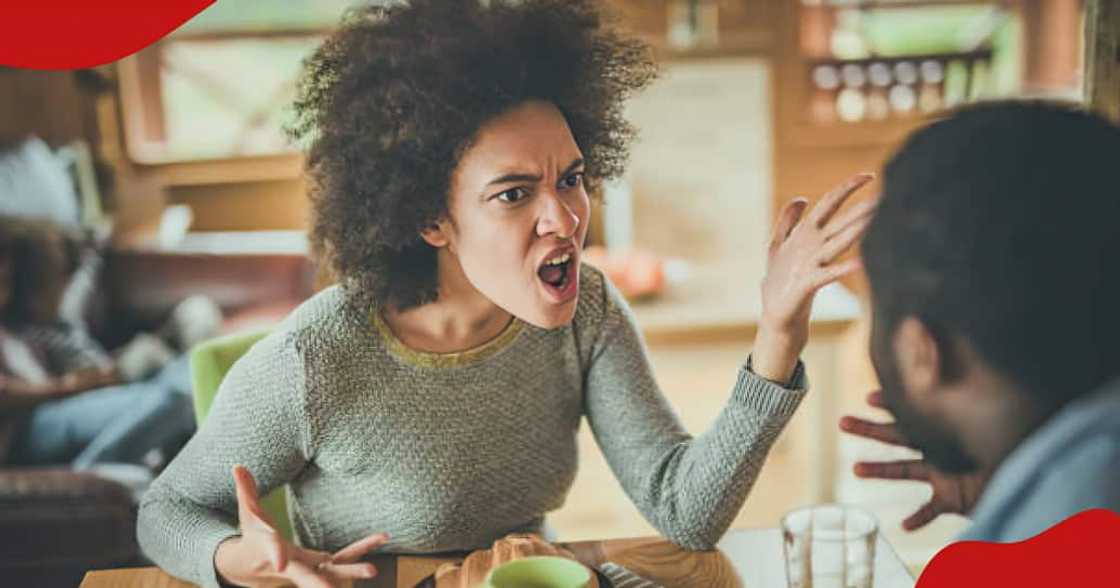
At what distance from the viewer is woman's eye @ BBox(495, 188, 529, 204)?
43.9 inches

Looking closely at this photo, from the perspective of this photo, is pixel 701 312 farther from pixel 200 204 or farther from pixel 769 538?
pixel 200 204

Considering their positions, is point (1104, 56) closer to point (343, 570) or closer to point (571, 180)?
point (571, 180)

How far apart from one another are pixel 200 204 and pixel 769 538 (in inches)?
137

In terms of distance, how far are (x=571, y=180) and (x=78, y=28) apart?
1.52 ft

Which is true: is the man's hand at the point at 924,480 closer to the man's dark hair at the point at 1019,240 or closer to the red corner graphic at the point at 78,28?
the man's dark hair at the point at 1019,240

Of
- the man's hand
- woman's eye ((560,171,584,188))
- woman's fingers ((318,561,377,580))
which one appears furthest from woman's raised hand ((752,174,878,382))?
woman's fingers ((318,561,377,580))

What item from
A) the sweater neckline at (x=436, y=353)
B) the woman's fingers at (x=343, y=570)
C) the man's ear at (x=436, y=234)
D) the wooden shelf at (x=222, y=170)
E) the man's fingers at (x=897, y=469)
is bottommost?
the wooden shelf at (x=222, y=170)

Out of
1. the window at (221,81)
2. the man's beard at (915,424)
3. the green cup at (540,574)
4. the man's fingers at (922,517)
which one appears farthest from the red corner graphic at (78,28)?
the window at (221,81)

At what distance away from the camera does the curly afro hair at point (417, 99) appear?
111cm

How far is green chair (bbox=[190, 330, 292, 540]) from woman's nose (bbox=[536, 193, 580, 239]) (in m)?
0.45

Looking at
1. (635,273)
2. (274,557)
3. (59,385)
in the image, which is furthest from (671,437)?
(59,385)

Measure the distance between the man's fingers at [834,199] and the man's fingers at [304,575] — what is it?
0.51 meters

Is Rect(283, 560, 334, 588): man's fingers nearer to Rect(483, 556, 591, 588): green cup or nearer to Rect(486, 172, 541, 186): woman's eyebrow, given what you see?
Rect(483, 556, 591, 588): green cup

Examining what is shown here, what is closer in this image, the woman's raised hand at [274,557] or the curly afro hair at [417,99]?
the woman's raised hand at [274,557]
